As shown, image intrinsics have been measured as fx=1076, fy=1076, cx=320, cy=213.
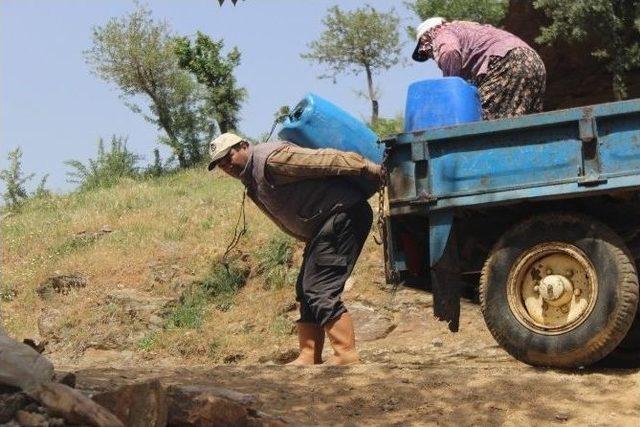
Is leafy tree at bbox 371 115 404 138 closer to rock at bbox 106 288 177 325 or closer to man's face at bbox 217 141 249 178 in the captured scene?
rock at bbox 106 288 177 325

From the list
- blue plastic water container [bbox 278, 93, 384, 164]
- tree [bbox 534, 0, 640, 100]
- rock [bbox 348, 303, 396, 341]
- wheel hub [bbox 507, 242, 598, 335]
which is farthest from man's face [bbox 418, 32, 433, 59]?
tree [bbox 534, 0, 640, 100]

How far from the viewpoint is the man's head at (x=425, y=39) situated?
24.1 feet

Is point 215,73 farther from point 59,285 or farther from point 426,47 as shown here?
point 426,47

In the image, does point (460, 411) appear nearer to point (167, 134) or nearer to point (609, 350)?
point (609, 350)

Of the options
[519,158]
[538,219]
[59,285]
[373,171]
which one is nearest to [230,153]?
[373,171]

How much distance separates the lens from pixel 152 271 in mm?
13250

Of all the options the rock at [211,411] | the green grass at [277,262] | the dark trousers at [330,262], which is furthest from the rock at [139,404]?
the green grass at [277,262]

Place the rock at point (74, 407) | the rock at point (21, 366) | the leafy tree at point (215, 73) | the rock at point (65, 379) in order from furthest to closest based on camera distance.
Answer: the leafy tree at point (215, 73) < the rock at point (65, 379) < the rock at point (21, 366) < the rock at point (74, 407)

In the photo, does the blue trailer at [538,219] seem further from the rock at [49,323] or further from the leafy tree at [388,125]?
the leafy tree at [388,125]

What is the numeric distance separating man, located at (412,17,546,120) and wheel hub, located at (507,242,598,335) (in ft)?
3.67

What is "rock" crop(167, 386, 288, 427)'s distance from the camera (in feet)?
14.4

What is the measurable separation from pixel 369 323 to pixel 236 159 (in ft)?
12.4

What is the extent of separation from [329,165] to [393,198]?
1.46 feet

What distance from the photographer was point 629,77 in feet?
51.4
